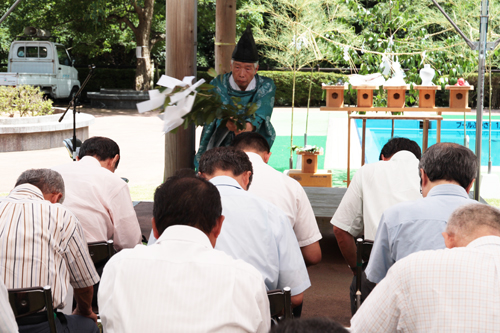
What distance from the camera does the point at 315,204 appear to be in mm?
4387

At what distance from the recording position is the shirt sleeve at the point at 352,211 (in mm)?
2975

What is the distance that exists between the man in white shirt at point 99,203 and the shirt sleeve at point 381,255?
4.17 ft

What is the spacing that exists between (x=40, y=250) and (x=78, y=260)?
207 mm

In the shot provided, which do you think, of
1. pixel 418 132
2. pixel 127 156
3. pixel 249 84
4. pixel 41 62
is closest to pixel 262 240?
pixel 249 84

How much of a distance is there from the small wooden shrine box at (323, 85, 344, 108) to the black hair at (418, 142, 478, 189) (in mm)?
4580

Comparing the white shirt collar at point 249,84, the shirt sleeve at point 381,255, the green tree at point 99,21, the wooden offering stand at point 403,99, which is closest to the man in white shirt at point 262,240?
the shirt sleeve at point 381,255

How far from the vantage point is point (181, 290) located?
4.69 feet

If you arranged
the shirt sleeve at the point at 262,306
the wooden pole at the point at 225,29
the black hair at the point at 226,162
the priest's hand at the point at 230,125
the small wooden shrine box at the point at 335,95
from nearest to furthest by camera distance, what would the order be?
the shirt sleeve at the point at 262,306 → the black hair at the point at 226,162 → the priest's hand at the point at 230,125 → the wooden pole at the point at 225,29 → the small wooden shrine box at the point at 335,95

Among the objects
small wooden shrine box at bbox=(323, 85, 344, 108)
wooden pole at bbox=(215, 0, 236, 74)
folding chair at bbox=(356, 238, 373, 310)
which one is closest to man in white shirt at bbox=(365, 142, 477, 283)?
folding chair at bbox=(356, 238, 373, 310)

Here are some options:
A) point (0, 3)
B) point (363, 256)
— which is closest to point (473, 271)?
point (363, 256)

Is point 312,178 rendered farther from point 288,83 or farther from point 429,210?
point 288,83

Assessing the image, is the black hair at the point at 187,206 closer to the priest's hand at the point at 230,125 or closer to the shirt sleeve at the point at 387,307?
the shirt sleeve at the point at 387,307

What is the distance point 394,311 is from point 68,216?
52.3 inches

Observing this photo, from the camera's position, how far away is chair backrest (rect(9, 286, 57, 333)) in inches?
77.7
